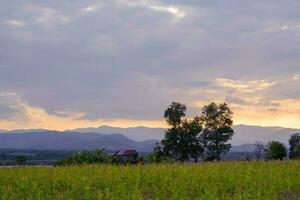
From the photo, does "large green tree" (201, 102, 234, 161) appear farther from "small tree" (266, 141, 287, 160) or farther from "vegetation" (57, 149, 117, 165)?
"vegetation" (57, 149, 117, 165)

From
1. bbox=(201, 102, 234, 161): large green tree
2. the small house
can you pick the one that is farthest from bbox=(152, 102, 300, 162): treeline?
the small house

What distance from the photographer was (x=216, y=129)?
231 feet

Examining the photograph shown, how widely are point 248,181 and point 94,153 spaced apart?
60.1ft

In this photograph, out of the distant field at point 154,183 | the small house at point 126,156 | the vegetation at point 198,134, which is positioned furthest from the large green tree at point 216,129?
the distant field at point 154,183

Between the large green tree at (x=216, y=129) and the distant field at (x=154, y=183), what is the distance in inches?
1824

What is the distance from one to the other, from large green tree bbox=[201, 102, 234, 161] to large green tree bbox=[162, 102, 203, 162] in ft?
8.50

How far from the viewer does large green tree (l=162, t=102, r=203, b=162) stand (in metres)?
65.6

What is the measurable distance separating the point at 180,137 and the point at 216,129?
675cm

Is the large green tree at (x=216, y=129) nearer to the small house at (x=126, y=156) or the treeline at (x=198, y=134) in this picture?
the treeline at (x=198, y=134)

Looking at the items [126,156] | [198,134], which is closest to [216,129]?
[198,134]

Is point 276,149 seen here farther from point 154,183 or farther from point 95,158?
point 154,183

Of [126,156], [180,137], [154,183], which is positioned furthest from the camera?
[180,137]

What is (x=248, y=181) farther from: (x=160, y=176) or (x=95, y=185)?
(x=95, y=185)

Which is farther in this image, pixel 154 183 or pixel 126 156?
pixel 126 156
